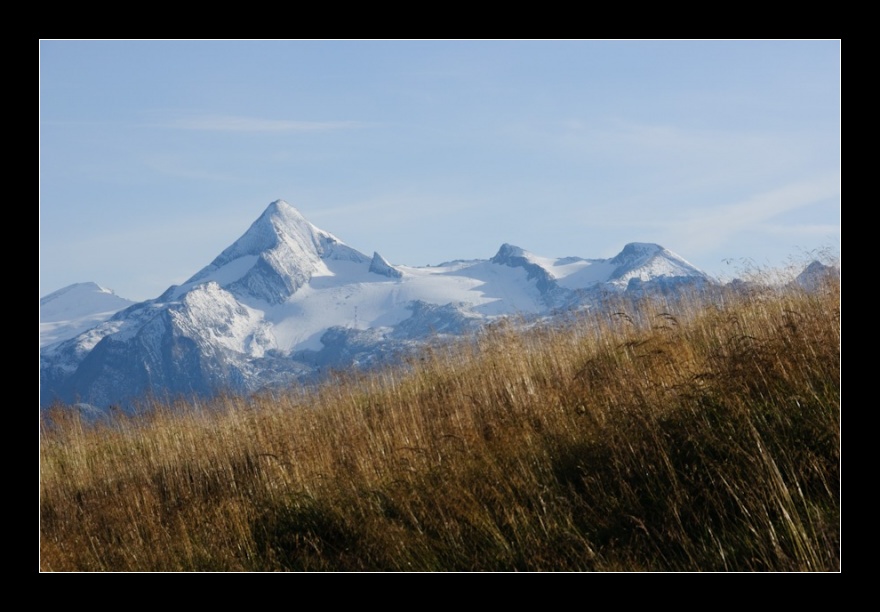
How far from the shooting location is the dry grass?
509 cm

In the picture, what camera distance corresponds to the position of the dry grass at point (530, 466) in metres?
5.09

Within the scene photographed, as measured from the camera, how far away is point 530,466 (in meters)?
6.16
